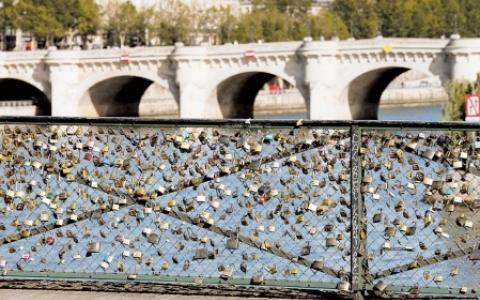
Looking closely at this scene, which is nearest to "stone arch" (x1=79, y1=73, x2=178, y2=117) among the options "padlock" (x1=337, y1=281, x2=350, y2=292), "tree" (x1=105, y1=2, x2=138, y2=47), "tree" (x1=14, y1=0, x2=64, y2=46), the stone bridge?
the stone bridge

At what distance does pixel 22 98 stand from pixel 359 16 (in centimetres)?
4219

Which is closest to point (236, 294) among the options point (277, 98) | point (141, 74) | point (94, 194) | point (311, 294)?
point (311, 294)

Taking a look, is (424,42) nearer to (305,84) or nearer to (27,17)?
(305,84)

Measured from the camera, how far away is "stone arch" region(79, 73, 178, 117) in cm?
6838

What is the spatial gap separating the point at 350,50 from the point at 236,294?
53.5 m

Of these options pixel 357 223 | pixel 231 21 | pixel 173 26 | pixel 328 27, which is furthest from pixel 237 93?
pixel 357 223

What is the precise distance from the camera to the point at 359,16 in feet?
383

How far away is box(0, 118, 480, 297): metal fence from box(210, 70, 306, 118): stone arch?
54968mm

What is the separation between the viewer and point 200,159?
10.3 m

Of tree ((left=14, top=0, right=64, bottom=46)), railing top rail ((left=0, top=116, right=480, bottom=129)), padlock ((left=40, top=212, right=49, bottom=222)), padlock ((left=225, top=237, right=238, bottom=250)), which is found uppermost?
tree ((left=14, top=0, right=64, bottom=46))

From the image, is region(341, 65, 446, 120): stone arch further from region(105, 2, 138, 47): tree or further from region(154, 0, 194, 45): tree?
region(105, 2, 138, 47): tree

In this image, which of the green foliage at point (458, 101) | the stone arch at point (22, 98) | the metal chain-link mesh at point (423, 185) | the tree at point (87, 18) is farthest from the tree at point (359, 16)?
the metal chain-link mesh at point (423, 185)

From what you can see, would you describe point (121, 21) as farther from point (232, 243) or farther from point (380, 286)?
point (380, 286)

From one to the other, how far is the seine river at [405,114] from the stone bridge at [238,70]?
383 cm
